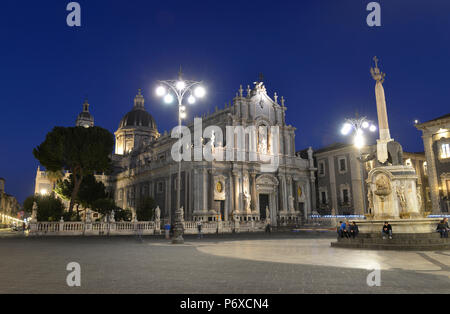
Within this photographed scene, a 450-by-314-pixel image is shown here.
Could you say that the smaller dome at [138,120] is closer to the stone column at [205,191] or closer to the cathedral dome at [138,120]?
the cathedral dome at [138,120]

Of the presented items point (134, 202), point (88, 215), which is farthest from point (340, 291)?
point (134, 202)

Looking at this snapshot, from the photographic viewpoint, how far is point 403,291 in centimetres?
568

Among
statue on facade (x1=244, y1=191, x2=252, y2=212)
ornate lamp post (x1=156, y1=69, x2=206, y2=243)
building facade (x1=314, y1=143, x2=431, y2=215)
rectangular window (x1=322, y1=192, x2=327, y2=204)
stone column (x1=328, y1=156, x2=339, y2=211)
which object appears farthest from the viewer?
rectangular window (x1=322, y1=192, x2=327, y2=204)

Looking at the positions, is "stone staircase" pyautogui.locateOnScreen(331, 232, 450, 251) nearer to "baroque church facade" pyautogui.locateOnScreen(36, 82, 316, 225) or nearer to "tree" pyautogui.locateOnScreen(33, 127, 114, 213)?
"baroque church facade" pyautogui.locateOnScreen(36, 82, 316, 225)

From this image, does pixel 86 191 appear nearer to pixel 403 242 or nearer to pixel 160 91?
pixel 160 91

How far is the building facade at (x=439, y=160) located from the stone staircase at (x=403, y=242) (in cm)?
2399

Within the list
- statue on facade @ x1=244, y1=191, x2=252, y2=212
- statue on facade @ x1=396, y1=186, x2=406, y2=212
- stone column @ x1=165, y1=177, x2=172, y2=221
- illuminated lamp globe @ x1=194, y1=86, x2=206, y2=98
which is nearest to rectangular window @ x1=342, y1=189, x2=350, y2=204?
statue on facade @ x1=244, y1=191, x2=252, y2=212

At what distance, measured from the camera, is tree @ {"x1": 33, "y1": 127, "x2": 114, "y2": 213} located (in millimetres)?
34938

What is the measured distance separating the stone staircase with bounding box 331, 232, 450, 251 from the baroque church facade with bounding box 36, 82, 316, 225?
21.3 meters

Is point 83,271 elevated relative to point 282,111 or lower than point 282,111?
lower

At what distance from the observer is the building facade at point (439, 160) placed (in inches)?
1334
